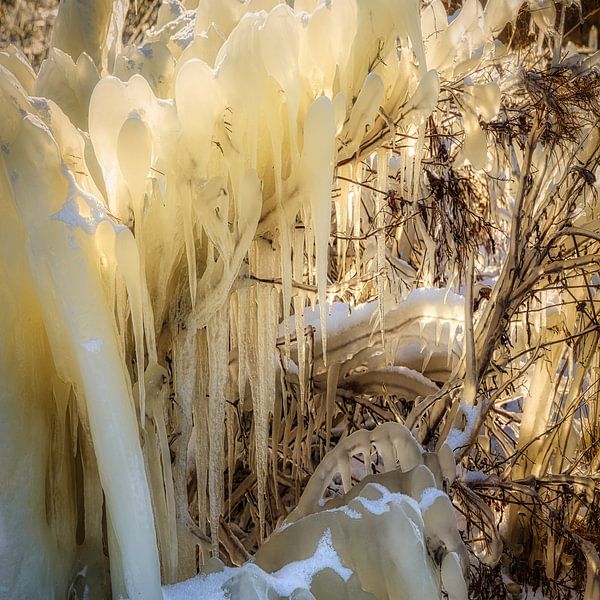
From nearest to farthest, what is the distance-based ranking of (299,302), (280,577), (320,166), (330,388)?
(280,577) < (320,166) < (299,302) < (330,388)

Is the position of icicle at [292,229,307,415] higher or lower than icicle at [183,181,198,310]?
lower

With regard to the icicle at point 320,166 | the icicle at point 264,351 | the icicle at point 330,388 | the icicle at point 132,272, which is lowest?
the icicle at point 330,388

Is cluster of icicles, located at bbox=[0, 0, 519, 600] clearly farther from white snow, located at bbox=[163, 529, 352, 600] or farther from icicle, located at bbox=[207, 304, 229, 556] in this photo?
white snow, located at bbox=[163, 529, 352, 600]

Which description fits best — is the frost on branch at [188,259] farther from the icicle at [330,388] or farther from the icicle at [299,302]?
the icicle at [330,388]

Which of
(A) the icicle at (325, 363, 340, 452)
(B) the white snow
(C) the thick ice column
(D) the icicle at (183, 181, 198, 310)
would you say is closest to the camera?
(C) the thick ice column

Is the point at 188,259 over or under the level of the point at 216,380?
over

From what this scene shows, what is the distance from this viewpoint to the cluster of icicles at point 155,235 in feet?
6.36

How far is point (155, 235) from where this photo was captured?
224cm

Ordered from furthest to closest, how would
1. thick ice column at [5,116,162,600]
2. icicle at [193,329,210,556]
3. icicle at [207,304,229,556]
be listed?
icicle at [193,329,210,556] < icicle at [207,304,229,556] < thick ice column at [5,116,162,600]

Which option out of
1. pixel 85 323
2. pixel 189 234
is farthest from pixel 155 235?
pixel 85 323

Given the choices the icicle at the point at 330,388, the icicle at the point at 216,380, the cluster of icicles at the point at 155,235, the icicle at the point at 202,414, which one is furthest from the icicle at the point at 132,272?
the icicle at the point at 330,388

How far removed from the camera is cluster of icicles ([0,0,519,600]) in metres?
1.94

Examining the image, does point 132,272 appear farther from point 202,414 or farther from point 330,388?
point 330,388

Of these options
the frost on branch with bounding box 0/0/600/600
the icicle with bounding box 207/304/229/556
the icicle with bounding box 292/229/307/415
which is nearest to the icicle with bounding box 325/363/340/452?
the frost on branch with bounding box 0/0/600/600
